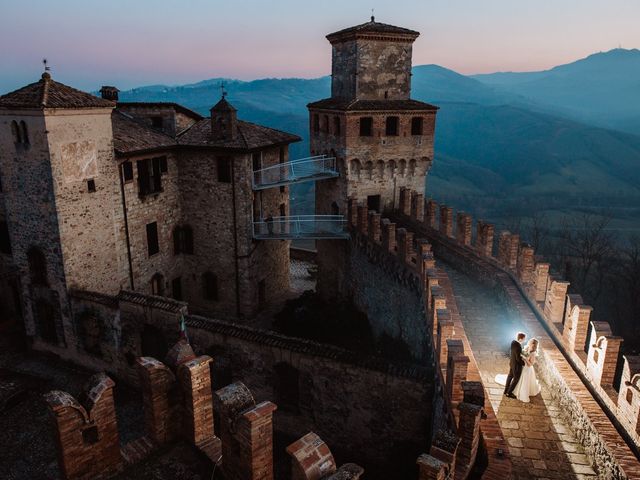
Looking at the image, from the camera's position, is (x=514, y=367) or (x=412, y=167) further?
(x=412, y=167)

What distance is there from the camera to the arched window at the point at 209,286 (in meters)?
23.6

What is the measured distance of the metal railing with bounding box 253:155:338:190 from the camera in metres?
22.0

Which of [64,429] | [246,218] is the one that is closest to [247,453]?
[64,429]

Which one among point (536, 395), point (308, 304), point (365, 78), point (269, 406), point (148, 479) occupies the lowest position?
point (308, 304)

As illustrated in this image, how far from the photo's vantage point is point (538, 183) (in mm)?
108312

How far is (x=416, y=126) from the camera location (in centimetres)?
2258

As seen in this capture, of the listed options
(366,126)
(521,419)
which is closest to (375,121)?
(366,126)

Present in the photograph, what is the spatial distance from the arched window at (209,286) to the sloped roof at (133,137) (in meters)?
5.87

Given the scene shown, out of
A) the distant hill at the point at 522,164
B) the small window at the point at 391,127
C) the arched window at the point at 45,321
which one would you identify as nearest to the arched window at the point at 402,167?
the small window at the point at 391,127

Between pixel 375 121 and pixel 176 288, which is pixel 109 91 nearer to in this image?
pixel 176 288

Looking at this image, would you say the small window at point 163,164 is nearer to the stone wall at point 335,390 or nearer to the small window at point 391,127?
the stone wall at point 335,390

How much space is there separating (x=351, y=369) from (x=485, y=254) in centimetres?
579

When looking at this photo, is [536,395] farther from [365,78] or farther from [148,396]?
[365,78]

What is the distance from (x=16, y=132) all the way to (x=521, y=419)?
17.0 m
